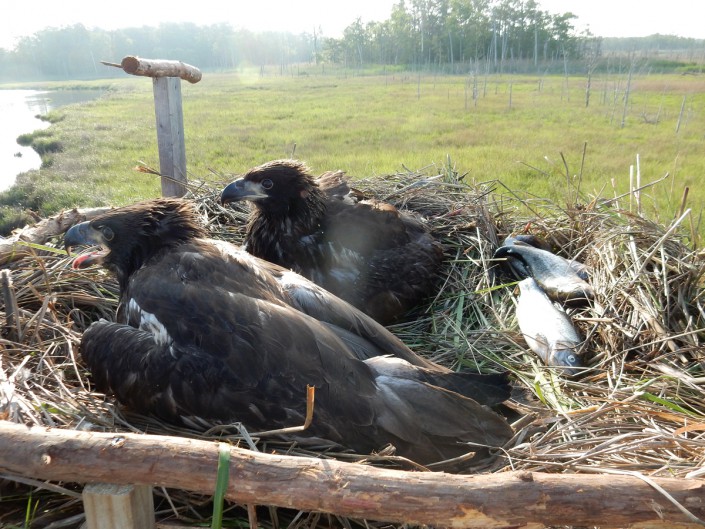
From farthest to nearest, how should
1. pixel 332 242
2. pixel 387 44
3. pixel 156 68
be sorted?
1. pixel 387 44
2. pixel 156 68
3. pixel 332 242

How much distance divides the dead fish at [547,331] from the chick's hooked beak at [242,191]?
1985 mm

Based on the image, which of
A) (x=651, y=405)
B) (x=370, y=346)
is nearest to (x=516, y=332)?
(x=651, y=405)

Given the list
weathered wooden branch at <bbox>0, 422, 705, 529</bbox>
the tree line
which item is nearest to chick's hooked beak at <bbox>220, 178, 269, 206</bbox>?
weathered wooden branch at <bbox>0, 422, 705, 529</bbox>

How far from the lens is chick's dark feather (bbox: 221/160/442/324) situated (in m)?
3.82

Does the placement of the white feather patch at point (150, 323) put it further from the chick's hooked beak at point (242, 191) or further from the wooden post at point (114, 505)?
the chick's hooked beak at point (242, 191)

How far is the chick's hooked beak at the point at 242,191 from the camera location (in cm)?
369

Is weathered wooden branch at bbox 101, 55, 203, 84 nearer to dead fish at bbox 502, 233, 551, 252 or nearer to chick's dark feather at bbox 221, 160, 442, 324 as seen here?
chick's dark feather at bbox 221, 160, 442, 324

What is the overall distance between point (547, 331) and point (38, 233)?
3.84 meters

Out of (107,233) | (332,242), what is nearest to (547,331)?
(332,242)

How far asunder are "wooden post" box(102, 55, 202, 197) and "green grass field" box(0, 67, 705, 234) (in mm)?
789

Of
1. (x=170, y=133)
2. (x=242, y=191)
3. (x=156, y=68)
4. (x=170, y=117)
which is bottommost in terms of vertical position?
(x=242, y=191)

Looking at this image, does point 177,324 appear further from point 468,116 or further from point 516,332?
point 468,116

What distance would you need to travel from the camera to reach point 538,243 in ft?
14.7

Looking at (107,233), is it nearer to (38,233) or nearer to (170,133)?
(38,233)
